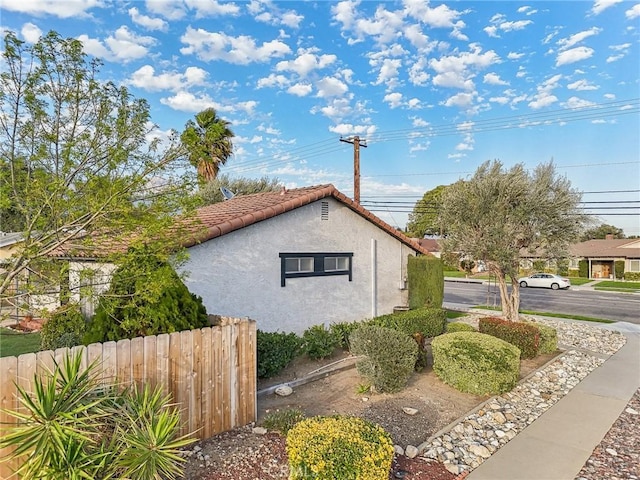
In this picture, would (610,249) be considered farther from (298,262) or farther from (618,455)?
(618,455)

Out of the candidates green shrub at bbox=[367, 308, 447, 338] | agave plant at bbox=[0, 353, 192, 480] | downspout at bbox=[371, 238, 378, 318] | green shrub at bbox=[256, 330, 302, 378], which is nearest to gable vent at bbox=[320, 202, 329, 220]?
downspout at bbox=[371, 238, 378, 318]

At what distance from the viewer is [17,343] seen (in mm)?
10094

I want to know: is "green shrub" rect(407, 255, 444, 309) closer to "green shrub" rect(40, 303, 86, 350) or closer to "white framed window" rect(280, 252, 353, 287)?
"white framed window" rect(280, 252, 353, 287)

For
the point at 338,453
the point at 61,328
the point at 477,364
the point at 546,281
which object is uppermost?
the point at 61,328

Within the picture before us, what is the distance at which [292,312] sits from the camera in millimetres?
9453

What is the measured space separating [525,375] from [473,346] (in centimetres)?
196

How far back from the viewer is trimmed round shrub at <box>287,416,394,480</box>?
3.31 meters

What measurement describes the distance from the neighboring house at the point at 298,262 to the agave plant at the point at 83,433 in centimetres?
346

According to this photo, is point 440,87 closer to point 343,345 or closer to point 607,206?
point 343,345

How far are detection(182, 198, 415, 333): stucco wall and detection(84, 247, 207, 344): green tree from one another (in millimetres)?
1651

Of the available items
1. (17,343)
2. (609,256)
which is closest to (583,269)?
(609,256)

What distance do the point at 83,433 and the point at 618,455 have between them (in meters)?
6.13

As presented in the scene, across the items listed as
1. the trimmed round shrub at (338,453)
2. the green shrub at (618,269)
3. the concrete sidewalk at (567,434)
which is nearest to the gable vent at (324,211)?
the concrete sidewalk at (567,434)

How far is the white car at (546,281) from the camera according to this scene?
96.2 feet
